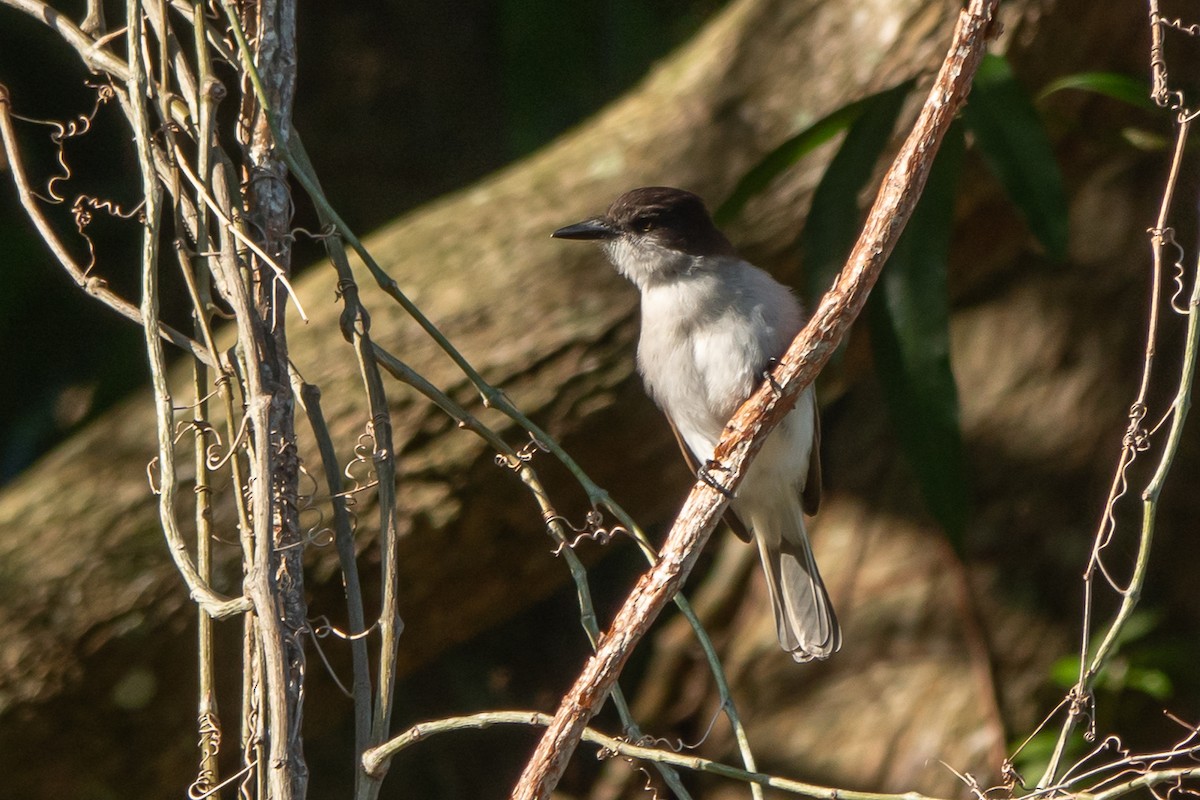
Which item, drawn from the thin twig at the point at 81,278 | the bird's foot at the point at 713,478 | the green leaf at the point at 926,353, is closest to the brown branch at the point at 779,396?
the bird's foot at the point at 713,478

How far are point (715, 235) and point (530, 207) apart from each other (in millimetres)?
633

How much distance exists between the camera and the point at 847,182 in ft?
9.09

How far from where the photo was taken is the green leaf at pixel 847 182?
9.09 ft

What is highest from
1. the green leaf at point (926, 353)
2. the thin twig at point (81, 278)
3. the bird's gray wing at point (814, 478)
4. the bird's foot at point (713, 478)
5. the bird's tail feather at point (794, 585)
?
the thin twig at point (81, 278)

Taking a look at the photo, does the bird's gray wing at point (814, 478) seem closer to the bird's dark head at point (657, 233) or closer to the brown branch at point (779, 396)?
the bird's dark head at point (657, 233)

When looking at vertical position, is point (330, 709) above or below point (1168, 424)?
above

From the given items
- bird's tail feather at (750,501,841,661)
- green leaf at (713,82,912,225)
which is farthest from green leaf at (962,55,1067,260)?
bird's tail feather at (750,501,841,661)

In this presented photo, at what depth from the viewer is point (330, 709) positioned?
330 centimetres

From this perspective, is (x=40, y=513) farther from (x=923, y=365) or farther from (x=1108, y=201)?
(x=1108, y=201)

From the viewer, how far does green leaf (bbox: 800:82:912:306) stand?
109 inches

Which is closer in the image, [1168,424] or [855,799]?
[855,799]

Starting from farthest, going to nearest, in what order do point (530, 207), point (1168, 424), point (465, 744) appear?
point (465, 744) < point (1168, 424) < point (530, 207)

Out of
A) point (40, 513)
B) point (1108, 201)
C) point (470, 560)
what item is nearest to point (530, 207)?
point (470, 560)

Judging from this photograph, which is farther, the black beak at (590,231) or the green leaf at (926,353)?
the black beak at (590,231)
